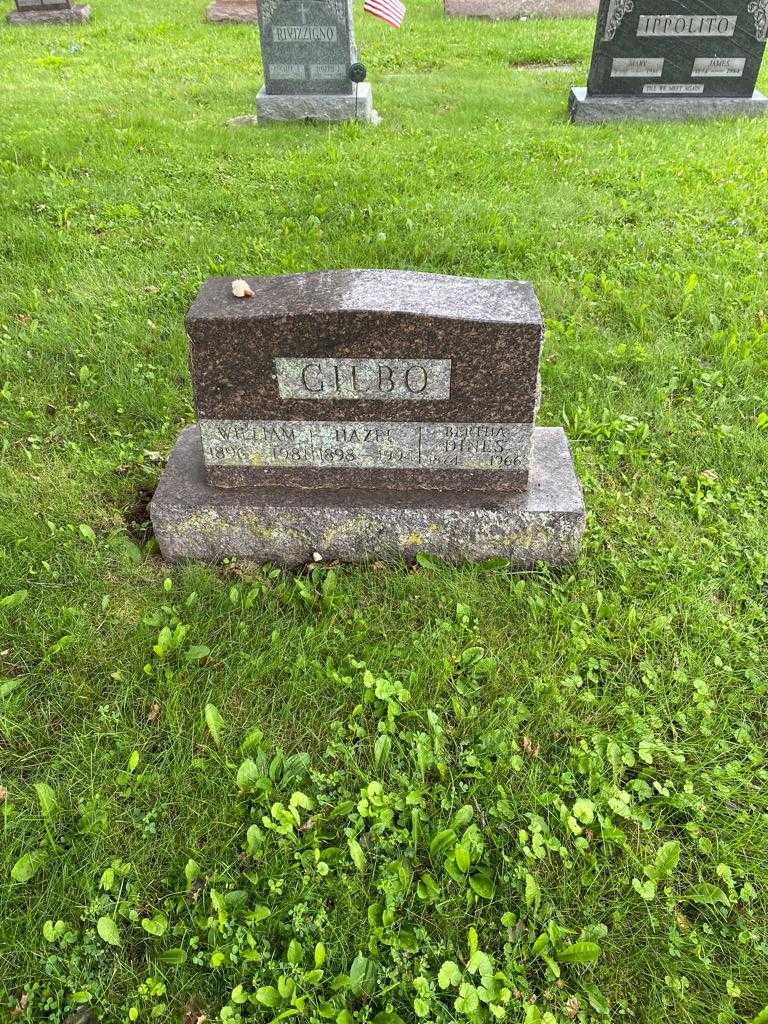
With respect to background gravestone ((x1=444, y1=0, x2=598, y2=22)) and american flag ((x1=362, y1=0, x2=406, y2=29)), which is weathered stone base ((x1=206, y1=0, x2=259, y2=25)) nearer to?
background gravestone ((x1=444, y1=0, x2=598, y2=22))

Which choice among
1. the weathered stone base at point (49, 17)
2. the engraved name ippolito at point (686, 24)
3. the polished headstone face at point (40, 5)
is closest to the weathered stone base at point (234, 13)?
the weathered stone base at point (49, 17)

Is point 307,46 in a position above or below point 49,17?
below

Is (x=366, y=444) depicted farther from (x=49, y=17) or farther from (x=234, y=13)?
(x=49, y=17)

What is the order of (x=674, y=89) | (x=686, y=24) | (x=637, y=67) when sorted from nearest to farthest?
1. (x=686, y=24)
2. (x=637, y=67)
3. (x=674, y=89)

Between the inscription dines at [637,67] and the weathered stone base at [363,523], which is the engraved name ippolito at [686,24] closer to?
the inscription dines at [637,67]

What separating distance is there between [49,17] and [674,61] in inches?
421

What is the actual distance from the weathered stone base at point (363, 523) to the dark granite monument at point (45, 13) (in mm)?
13612

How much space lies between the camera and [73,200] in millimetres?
6672

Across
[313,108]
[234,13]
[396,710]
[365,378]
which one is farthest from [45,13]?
[396,710]

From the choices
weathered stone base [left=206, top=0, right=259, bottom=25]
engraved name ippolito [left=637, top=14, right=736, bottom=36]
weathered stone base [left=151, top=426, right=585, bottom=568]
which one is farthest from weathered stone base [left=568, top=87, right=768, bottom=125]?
weathered stone base [left=206, top=0, right=259, bottom=25]

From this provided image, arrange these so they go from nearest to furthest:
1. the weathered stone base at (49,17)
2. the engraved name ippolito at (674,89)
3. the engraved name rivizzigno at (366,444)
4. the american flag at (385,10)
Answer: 1. the engraved name rivizzigno at (366,444)
2. the american flag at (385,10)
3. the engraved name ippolito at (674,89)
4. the weathered stone base at (49,17)

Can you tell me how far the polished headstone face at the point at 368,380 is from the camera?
2918mm

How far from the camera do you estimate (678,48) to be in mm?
8586

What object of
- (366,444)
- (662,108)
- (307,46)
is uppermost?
(307,46)
